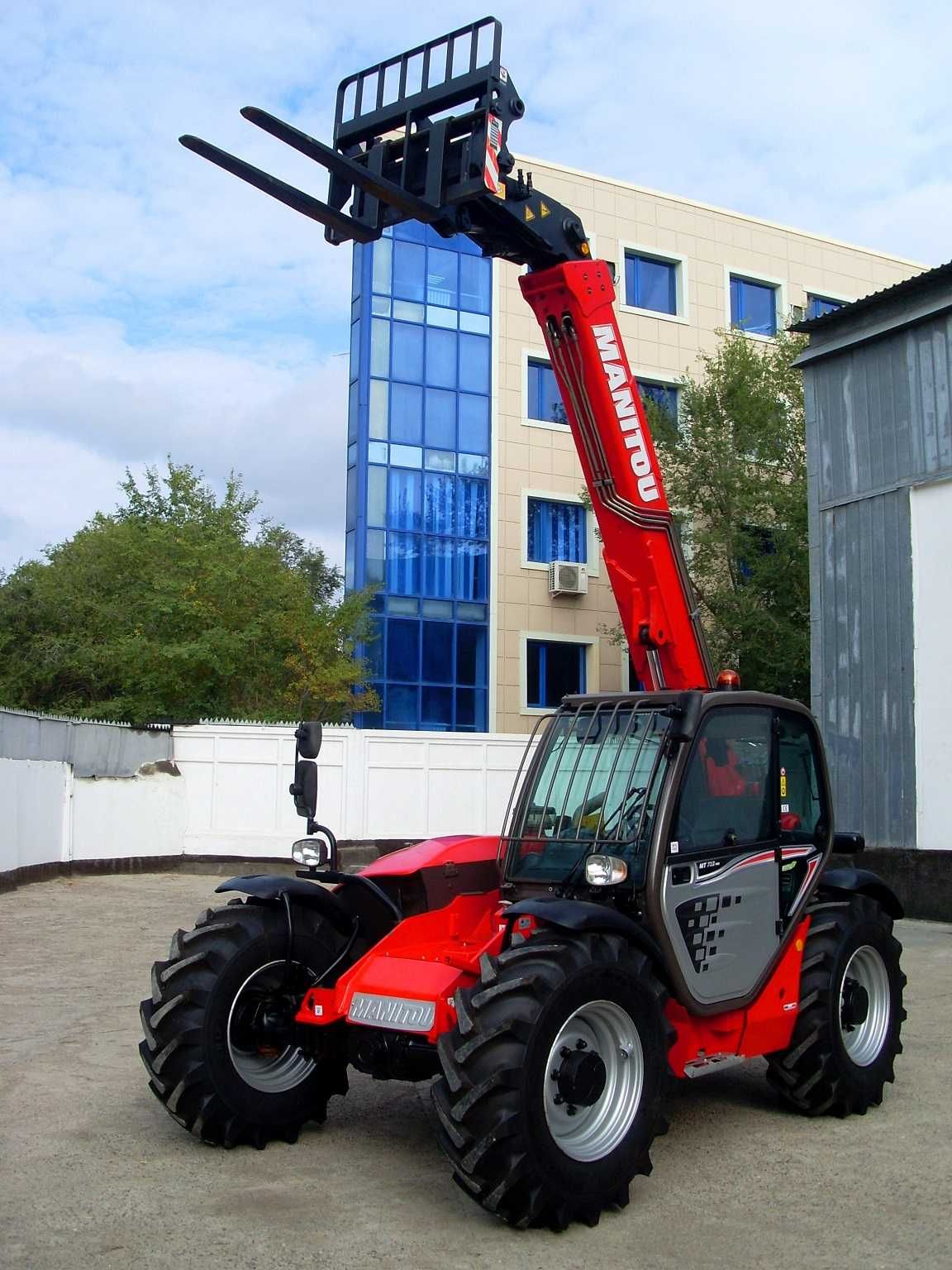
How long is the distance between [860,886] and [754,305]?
32928 millimetres

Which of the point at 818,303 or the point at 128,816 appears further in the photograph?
the point at 818,303

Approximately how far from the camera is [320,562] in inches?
2094

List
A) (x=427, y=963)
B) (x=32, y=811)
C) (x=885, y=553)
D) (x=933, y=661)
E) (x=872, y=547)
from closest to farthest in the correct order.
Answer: (x=427, y=963) < (x=933, y=661) < (x=885, y=553) < (x=872, y=547) < (x=32, y=811)

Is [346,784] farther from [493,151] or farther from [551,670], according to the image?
[493,151]

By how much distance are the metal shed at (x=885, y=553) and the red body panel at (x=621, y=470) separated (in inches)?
274

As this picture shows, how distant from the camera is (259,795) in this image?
2056cm

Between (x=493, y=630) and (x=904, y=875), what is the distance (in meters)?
19.5

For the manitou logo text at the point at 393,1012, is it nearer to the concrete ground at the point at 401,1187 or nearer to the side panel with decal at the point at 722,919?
the concrete ground at the point at 401,1187

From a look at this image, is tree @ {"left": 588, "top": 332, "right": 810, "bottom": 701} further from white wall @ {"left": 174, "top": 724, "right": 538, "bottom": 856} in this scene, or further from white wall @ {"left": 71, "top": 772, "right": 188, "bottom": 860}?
white wall @ {"left": 71, "top": 772, "right": 188, "bottom": 860}

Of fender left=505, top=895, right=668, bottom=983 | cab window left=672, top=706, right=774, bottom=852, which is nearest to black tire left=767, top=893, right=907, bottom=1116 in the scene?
cab window left=672, top=706, right=774, bottom=852

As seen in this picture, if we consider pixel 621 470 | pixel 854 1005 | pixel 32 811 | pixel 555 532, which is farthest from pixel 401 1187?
pixel 555 532

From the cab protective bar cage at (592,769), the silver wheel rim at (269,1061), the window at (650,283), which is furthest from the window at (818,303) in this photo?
the silver wheel rim at (269,1061)

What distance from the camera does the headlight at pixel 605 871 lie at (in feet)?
18.0

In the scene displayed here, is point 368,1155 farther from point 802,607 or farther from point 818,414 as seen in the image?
point 802,607
